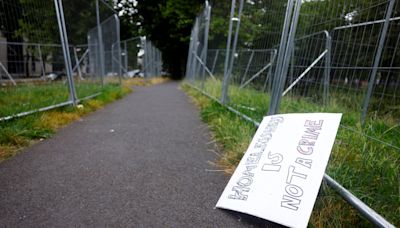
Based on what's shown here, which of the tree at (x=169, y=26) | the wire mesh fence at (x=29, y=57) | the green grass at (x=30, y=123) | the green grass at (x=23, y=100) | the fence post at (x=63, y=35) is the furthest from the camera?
the tree at (x=169, y=26)

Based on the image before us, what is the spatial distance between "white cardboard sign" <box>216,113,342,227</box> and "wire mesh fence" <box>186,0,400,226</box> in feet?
0.54

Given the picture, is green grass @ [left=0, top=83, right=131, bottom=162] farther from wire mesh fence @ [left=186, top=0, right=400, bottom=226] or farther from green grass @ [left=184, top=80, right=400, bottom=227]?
wire mesh fence @ [left=186, top=0, right=400, bottom=226]

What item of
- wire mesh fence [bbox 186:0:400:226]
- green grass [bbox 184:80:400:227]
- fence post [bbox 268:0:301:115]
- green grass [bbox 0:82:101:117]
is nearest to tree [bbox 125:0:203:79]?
green grass [bbox 0:82:101:117]

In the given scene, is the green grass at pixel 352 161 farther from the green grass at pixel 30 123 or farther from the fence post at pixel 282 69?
the green grass at pixel 30 123

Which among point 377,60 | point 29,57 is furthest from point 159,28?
point 377,60

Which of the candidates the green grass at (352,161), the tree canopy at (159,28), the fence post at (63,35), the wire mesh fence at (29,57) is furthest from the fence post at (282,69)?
the tree canopy at (159,28)

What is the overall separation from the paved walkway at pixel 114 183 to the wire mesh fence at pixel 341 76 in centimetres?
71

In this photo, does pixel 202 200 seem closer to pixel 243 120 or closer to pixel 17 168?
pixel 17 168

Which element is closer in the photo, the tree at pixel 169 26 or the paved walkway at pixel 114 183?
the paved walkway at pixel 114 183

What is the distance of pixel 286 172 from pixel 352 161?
0.67m

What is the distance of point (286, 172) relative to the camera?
58.6 inches

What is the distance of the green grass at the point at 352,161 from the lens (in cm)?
134

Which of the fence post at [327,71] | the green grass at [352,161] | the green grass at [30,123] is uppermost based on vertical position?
the fence post at [327,71]

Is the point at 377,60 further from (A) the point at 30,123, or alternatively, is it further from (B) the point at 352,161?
(A) the point at 30,123
